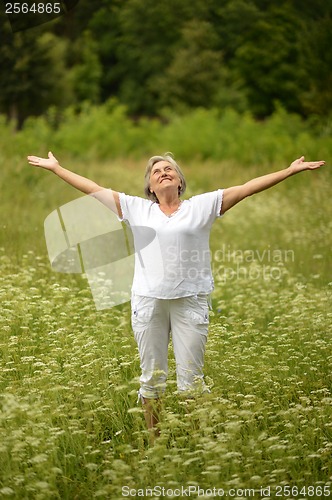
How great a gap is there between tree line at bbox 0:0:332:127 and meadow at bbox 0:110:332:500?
847 centimetres

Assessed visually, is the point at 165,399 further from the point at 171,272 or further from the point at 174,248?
the point at 174,248

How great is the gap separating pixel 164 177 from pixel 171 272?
60 cm

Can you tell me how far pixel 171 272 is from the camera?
4.92 m

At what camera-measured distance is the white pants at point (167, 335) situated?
497 cm

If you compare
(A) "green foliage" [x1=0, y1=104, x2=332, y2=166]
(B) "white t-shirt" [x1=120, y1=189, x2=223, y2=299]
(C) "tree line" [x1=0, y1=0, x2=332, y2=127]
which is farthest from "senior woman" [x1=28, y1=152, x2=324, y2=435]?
(A) "green foliage" [x1=0, y1=104, x2=332, y2=166]

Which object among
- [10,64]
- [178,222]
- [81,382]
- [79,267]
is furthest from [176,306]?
[10,64]

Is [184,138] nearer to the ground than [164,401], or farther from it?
farther from it

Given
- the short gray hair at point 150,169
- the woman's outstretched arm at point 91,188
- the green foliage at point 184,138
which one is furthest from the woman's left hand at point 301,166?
the green foliage at point 184,138

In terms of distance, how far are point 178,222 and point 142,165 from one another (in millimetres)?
17416

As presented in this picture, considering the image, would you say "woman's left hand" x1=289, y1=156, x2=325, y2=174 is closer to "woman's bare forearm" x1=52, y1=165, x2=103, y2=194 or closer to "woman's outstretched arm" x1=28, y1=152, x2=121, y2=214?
"woman's outstretched arm" x1=28, y1=152, x2=121, y2=214

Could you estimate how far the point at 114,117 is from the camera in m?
28.5

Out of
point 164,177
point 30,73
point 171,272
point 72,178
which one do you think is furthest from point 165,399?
point 30,73

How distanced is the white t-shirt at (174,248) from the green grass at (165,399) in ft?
1.89

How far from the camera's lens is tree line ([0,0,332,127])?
853 inches
